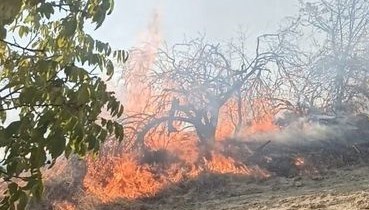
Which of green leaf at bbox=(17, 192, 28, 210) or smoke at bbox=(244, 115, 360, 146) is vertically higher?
smoke at bbox=(244, 115, 360, 146)

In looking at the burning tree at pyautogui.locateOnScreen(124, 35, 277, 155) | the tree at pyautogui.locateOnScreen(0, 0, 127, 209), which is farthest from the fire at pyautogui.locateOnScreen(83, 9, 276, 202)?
the tree at pyautogui.locateOnScreen(0, 0, 127, 209)

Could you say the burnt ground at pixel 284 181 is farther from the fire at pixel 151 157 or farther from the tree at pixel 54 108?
the tree at pixel 54 108

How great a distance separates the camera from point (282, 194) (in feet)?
29.6

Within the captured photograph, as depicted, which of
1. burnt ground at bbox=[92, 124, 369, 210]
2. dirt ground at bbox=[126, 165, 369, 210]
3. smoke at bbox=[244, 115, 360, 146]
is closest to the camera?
dirt ground at bbox=[126, 165, 369, 210]

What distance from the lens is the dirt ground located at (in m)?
7.41

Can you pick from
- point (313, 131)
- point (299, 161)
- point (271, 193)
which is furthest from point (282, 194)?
point (313, 131)

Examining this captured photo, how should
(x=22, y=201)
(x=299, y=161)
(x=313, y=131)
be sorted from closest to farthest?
(x=22, y=201) → (x=299, y=161) → (x=313, y=131)

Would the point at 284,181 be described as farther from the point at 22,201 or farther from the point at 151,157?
the point at 22,201

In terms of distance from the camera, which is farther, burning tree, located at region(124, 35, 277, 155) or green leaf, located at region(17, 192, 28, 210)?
burning tree, located at region(124, 35, 277, 155)

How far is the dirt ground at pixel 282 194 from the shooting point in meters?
7.41

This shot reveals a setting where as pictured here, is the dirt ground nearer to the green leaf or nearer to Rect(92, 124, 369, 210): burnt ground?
Rect(92, 124, 369, 210): burnt ground

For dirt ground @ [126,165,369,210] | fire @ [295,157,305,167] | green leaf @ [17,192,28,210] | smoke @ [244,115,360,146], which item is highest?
Answer: smoke @ [244,115,360,146]

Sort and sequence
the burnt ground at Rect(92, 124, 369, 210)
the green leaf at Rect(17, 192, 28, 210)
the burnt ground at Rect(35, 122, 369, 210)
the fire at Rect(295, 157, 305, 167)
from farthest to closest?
the fire at Rect(295, 157, 305, 167), the burnt ground at Rect(35, 122, 369, 210), the burnt ground at Rect(92, 124, 369, 210), the green leaf at Rect(17, 192, 28, 210)

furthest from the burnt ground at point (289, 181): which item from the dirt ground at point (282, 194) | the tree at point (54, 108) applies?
the tree at point (54, 108)
